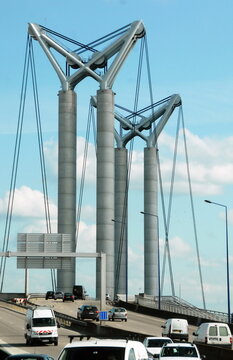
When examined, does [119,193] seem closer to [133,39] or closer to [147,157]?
[147,157]

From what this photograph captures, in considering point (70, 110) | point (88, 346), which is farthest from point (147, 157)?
point (88, 346)

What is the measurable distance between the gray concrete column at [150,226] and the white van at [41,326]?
92.0 m

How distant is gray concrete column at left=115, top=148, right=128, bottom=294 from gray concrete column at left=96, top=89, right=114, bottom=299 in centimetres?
2380

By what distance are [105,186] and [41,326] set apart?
66065 millimetres

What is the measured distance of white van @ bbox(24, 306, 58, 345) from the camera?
55562 millimetres

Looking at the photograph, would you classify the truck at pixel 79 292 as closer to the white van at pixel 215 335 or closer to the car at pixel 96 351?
the white van at pixel 215 335

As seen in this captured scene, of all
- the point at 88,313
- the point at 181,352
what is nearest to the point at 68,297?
the point at 88,313

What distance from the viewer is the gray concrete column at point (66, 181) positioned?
4924 inches

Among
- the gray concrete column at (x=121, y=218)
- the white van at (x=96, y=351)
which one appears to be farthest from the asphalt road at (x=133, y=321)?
the white van at (x=96, y=351)

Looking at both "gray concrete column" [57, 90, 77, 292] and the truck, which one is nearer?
the truck

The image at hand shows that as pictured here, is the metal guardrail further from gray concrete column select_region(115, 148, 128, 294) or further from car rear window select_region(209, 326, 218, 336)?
car rear window select_region(209, 326, 218, 336)

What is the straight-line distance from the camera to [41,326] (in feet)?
186

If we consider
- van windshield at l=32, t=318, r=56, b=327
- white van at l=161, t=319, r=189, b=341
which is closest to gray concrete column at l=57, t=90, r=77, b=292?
white van at l=161, t=319, r=189, b=341

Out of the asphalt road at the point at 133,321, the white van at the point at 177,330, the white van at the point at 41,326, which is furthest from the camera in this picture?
the asphalt road at the point at 133,321
